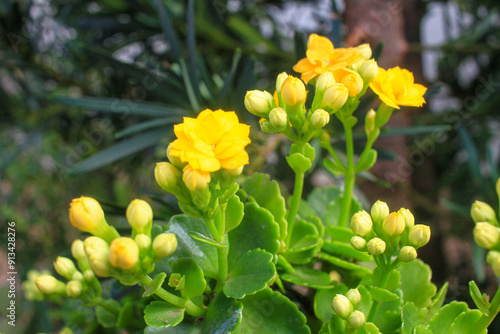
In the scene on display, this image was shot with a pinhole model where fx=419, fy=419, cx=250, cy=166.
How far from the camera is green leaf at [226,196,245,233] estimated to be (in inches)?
15.1

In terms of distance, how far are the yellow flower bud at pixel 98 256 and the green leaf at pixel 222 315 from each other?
0.11 meters

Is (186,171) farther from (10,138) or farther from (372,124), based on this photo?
(10,138)

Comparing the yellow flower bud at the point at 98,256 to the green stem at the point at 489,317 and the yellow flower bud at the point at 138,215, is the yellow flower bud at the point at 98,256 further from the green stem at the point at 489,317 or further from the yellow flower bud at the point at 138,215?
the green stem at the point at 489,317

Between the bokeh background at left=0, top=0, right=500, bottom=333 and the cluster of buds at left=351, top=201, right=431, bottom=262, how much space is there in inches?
16.4

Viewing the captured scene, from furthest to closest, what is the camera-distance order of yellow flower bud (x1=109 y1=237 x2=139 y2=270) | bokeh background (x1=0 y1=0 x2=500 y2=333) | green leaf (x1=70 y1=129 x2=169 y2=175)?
bokeh background (x1=0 y1=0 x2=500 y2=333) < green leaf (x1=70 y1=129 x2=169 y2=175) < yellow flower bud (x1=109 y1=237 x2=139 y2=270)

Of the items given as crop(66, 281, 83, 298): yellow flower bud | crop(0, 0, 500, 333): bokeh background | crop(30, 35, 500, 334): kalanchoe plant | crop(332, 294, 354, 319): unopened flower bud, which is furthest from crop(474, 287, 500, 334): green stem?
crop(0, 0, 500, 333): bokeh background

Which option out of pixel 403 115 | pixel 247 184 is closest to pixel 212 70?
pixel 403 115

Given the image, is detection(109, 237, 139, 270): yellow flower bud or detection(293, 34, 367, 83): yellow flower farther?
detection(293, 34, 367, 83): yellow flower

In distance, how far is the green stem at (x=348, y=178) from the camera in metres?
0.45

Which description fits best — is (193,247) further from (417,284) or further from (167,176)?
(417,284)

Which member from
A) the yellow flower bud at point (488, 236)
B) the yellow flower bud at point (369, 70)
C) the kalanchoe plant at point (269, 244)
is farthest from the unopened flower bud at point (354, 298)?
the yellow flower bud at point (369, 70)

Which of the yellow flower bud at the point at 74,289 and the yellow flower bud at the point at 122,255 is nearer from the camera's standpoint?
the yellow flower bud at the point at 122,255

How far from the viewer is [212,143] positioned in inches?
13.6

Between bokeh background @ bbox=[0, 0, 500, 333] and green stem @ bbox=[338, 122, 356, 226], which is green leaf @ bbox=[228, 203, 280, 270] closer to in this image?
green stem @ bbox=[338, 122, 356, 226]
